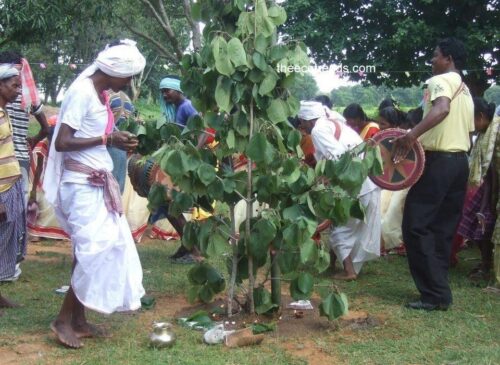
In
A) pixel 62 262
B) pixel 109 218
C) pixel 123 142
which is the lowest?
pixel 62 262

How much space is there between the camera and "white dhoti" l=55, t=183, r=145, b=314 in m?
3.95

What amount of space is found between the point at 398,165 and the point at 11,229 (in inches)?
118

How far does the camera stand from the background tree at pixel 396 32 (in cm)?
1277

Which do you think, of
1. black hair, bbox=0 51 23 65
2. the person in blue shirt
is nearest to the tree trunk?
the person in blue shirt

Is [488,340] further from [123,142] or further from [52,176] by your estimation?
[52,176]

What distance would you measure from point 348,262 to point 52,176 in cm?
316

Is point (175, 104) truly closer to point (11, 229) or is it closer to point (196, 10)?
point (11, 229)

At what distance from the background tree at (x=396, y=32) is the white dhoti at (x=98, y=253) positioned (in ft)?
32.4

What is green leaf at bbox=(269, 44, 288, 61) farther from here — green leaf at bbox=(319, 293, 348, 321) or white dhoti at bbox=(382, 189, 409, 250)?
white dhoti at bbox=(382, 189, 409, 250)

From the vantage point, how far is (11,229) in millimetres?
5258

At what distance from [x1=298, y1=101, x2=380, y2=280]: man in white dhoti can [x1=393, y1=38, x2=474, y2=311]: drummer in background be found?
1080mm

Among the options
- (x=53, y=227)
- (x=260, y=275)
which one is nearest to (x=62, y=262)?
(x=53, y=227)

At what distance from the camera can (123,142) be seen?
4066 mm

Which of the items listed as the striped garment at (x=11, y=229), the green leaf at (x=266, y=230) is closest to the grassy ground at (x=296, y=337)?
the striped garment at (x=11, y=229)
